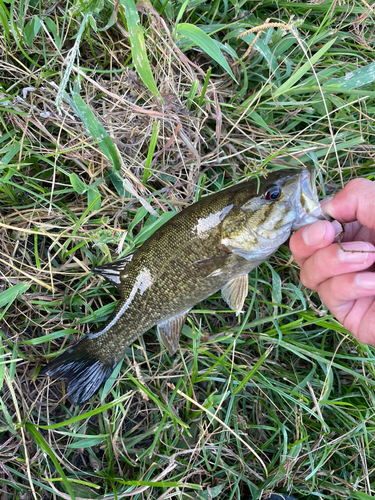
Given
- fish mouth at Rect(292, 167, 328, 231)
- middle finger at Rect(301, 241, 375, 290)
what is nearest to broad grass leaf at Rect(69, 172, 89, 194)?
fish mouth at Rect(292, 167, 328, 231)

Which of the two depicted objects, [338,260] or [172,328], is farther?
[172,328]

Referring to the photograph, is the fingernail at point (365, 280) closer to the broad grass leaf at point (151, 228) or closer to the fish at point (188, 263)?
the fish at point (188, 263)

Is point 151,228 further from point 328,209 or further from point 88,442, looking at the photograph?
point 88,442

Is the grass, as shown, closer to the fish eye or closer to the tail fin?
the tail fin

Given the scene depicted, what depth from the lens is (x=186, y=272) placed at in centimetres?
222

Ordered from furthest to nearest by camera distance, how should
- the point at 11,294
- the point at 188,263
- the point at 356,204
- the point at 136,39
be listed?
the point at 11,294 → the point at 188,263 → the point at 136,39 → the point at 356,204

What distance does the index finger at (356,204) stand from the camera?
6.31 feet

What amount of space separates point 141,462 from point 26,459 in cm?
76

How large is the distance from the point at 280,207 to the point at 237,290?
655 millimetres

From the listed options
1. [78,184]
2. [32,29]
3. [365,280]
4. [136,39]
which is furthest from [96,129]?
[365,280]

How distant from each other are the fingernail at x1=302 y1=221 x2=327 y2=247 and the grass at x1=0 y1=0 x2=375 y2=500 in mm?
621

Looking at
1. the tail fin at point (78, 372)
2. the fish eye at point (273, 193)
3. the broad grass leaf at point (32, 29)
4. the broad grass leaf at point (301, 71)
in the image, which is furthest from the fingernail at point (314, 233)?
the broad grass leaf at point (32, 29)

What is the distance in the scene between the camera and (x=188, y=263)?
2.20 metres

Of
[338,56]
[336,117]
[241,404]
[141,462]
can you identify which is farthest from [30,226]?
[338,56]
